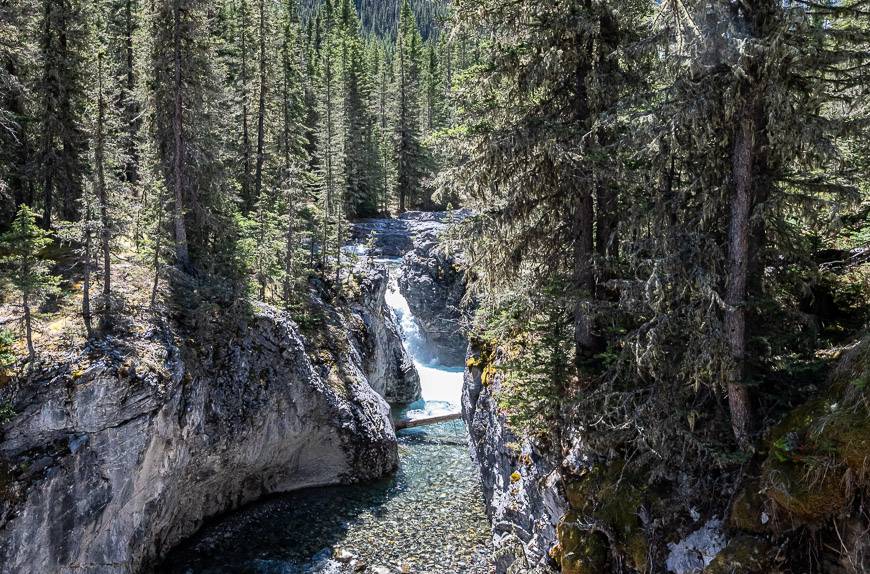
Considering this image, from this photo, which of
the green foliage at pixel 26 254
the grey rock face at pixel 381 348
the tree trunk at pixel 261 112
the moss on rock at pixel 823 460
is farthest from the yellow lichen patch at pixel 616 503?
the tree trunk at pixel 261 112

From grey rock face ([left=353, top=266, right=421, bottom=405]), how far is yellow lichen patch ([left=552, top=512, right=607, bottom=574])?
1613cm

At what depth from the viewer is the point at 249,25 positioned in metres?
32.1

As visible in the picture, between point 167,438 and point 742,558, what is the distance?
1254cm

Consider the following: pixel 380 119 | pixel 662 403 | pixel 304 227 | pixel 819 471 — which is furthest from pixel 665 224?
pixel 380 119

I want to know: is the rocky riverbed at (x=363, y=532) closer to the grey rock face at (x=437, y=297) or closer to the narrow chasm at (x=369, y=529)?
the narrow chasm at (x=369, y=529)

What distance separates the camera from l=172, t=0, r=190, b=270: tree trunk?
18281 millimetres

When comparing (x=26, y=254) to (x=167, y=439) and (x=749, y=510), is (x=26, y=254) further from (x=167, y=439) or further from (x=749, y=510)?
(x=749, y=510)

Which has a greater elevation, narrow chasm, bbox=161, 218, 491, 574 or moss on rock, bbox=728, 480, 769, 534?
moss on rock, bbox=728, 480, 769, 534

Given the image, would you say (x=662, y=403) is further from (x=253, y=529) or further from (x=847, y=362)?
(x=253, y=529)

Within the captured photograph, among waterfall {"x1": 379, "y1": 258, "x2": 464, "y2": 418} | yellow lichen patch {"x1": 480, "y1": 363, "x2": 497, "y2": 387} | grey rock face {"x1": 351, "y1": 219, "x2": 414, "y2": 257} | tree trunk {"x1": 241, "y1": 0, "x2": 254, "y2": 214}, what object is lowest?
waterfall {"x1": 379, "y1": 258, "x2": 464, "y2": 418}

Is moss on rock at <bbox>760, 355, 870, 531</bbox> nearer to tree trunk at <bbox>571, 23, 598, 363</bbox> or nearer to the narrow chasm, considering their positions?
tree trunk at <bbox>571, 23, 598, 363</bbox>

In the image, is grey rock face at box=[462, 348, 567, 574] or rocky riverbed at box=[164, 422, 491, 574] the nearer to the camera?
grey rock face at box=[462, 348, 567, 574]

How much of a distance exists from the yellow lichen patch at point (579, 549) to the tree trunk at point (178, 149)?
602 inches

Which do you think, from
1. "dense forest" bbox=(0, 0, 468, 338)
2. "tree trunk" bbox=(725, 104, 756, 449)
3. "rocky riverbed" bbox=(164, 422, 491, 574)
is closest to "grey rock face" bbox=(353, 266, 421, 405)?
"dense forest" bbox=(0, 0, 468, 338)
